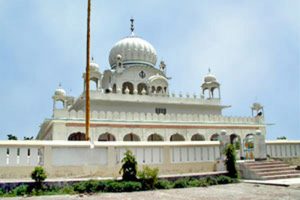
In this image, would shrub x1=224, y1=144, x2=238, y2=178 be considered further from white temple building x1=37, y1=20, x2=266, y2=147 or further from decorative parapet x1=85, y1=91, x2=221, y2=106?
decorative parapet x1=85, y1=91, x2=221, y2=106

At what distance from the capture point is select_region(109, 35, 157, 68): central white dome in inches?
1264

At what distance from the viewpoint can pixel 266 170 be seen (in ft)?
44.4

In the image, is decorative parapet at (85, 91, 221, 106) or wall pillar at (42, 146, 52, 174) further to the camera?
Result: decorative parapet at (85, 91, 221, 106)

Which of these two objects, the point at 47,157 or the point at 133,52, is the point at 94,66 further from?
the point at 47,157

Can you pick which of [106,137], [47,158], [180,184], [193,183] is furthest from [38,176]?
[106,137]

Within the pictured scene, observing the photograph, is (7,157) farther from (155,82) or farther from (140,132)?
(155,82)

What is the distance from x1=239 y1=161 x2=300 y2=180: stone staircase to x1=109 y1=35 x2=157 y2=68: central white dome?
20096 mm

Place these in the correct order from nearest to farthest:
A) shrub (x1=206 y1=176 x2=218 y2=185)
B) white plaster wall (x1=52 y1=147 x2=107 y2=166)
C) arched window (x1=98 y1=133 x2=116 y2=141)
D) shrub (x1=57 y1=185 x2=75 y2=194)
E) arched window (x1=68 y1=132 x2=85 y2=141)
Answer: shrub (x1=57 y1=185 x2=75 y2=194) → white plaster wall (x1=52 y1=147 x2=107 y2=166) → shrub (x1=206 y1=176 x2=218 y2=185) → arched window (x1=68 y1=132 x2=85 y2=141) → arched window (x1=98 y1=133 x2=116 y2=141)

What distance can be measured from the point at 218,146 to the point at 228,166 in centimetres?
135

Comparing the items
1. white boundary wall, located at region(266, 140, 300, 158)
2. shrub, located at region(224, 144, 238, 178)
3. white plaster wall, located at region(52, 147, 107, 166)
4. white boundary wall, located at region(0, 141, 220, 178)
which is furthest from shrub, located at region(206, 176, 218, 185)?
white boundary wall, located at region(266, 140, 300, 158)

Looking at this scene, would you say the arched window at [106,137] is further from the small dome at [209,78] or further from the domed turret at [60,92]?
the small dome at [209,78]

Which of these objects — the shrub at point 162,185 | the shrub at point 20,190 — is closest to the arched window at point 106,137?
the shrub at point 162,185

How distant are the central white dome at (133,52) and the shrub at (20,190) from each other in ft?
74.5

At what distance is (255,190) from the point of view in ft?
33.0
